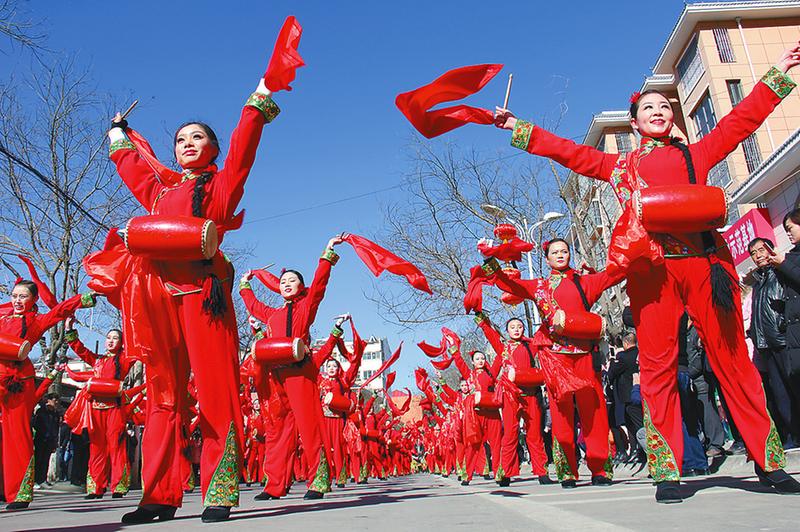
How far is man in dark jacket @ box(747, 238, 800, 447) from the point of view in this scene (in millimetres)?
5516

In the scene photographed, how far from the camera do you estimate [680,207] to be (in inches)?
122

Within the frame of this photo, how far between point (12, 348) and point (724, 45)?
67.4 ft

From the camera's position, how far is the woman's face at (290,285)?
255 inches

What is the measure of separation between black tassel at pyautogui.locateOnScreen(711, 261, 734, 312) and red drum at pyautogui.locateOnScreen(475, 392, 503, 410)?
19.0 feet

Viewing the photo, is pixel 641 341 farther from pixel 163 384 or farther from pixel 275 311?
pixel 275 311

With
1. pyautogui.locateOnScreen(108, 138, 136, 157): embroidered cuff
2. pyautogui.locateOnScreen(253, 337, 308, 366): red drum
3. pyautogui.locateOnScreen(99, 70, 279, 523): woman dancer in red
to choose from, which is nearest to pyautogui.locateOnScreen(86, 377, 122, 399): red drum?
pyautogui.locateOnScreen(253, 337, 308, 366): red drum

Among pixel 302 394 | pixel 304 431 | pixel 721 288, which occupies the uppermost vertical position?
pixel 721 288

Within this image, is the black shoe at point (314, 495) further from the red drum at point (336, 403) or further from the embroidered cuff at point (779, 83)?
the embroidered cuff at point (779, 83)

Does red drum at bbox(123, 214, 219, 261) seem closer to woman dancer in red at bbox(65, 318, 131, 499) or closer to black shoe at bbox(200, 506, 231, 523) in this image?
black shoe at bbox(200, 506, 231, 523)

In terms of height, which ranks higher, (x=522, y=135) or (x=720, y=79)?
(x=720, y=79)

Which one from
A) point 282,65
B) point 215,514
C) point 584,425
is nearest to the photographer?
point 215,514

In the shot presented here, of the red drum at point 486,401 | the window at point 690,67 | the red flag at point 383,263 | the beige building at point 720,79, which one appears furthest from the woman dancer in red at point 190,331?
the window at point 690,67

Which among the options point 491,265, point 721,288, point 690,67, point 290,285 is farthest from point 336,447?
point 690,67

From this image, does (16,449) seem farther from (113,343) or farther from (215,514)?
(215,514)
